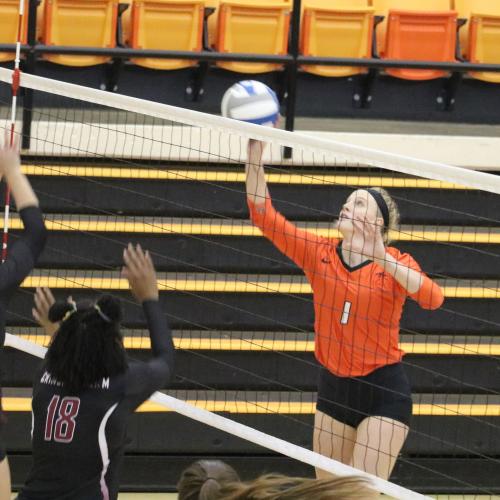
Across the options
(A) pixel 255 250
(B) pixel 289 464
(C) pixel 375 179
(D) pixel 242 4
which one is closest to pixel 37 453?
(B) pixel 289 464

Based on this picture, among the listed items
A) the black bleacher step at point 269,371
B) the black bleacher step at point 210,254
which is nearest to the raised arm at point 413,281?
the black bleacher step at point 269,371

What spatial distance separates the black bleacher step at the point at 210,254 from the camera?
751 centimetres

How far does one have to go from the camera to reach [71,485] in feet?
12.6

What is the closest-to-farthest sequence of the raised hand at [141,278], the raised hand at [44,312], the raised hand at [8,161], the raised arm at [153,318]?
the raised arm at [153,318]
the raised hand at [141,278]
the raised hand at [8,161]
the raised hand at [44,312]

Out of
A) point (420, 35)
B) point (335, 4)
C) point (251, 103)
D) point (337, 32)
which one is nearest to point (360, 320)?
point (251, 103)

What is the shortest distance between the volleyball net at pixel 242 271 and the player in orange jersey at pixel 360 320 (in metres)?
1.65

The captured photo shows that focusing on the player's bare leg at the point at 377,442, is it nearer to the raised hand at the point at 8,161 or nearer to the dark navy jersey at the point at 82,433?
the dark navy jersey at the point at 82,433

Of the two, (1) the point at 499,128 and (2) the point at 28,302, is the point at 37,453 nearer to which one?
(2) the point at 28,302

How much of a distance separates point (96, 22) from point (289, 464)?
3.23 meters

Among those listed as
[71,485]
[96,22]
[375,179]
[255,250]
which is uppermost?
[96,22]

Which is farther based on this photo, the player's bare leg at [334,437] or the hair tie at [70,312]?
the player's bare leg at [334,437]

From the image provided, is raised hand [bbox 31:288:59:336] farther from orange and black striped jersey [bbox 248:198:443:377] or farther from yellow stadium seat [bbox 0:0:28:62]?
yellow stadium seat [bbox 0:0:28:62]

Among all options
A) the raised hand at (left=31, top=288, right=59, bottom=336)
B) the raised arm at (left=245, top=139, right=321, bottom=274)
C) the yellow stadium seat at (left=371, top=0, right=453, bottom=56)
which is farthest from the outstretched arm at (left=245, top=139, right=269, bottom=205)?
the yellow stadium seat at (left=371, top=0, right=453, bottom=56)

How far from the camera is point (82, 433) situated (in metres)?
3.89
